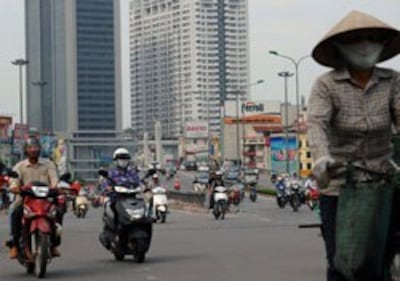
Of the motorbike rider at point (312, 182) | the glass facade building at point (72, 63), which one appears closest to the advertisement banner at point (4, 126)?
the glass facade building at point (72, 63)

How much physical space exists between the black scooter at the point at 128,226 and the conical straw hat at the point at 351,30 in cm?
885

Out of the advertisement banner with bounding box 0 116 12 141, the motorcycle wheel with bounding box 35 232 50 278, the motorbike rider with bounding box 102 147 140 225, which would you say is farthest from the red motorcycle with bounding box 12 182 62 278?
the advertisement banner with bounding box 0 116 12 141

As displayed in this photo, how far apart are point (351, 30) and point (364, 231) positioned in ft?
3.52

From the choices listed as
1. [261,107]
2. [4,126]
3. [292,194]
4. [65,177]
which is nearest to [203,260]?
[65,177]

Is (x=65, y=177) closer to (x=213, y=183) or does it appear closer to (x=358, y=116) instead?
(x=358, y=116)

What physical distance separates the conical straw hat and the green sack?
83 cm

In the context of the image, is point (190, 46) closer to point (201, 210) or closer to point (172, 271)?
point (201, 210)

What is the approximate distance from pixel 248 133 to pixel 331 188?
168 m

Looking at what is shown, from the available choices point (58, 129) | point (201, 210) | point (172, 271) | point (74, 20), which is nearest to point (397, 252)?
point (172, 271)

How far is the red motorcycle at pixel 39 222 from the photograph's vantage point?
1194 cm

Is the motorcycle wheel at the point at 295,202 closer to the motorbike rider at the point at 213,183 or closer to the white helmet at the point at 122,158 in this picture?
the motorbike rider at the point at 213,183

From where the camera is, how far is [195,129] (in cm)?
17612

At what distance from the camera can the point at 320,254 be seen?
590 inches

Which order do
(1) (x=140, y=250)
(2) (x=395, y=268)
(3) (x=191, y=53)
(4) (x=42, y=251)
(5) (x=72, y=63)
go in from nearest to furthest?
(2) (x=395, y=268), (4) (x=42, y=251), (1) (x=140, y=250), (5) (x=72, y=63), (3) (x=191, y=53)
